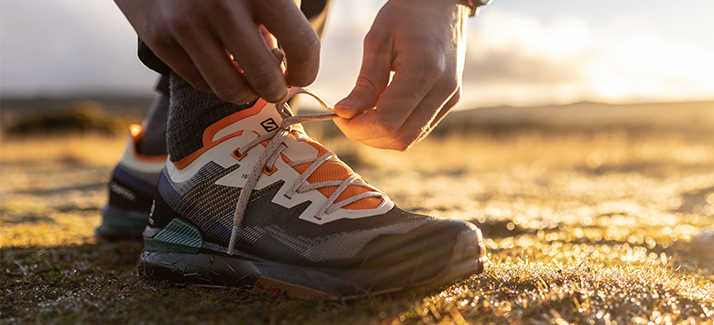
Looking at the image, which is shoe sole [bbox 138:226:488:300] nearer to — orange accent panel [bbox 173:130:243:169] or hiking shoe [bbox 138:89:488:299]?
hiking shoe [bbox 138:89:488:299]

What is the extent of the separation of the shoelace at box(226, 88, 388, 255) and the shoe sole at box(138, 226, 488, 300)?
0.07 metres

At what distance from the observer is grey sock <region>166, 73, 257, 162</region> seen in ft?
3.98

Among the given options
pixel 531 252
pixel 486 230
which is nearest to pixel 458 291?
pixel 531 252

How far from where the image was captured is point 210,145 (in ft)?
3.97

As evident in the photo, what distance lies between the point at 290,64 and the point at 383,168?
5.87 metres

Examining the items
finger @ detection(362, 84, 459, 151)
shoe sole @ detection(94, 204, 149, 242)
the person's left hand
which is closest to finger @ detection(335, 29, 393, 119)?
the person's left hand

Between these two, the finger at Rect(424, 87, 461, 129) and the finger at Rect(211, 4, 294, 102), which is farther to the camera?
the finger at Rect(424, 87, 461, 129)

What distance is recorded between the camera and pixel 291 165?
1147mm

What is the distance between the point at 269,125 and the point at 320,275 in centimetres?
48

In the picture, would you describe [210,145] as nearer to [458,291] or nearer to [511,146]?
[458,291]

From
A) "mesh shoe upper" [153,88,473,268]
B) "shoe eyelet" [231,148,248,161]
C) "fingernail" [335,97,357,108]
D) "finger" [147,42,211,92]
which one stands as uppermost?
"finger" [147,42,211,92]

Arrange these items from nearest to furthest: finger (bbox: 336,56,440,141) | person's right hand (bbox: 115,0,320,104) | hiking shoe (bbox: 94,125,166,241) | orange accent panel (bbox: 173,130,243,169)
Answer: person's right hand (bbox: 115,0,320,104) → finger (bbox: 336,56,440,141) → orange accent panel (bbox: 173,130,243,169) → hiking shoe (bbox: 94,125,166,241)

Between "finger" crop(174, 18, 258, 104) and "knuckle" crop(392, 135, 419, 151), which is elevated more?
"finger" crop(174, 18, 258, 104)

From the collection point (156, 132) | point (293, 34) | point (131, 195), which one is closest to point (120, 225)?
point (131, 195)
